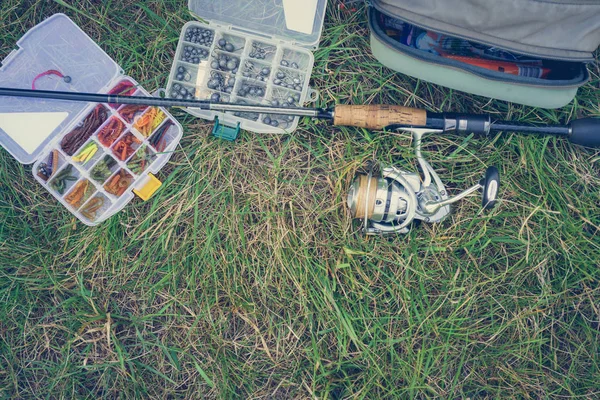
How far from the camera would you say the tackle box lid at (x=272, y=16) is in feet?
7.35

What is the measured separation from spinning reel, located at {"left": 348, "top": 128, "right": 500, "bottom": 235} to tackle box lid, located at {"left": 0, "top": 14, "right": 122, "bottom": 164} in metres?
1.42

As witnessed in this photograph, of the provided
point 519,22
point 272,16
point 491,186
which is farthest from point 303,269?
point 519,22

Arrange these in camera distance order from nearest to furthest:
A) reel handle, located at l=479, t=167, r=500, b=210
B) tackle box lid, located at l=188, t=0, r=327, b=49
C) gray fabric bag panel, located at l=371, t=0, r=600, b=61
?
gray fabric bag panel, located at l=371, t=0, r=600, b=61, reel handle, located at l=479, t=167, r=500, b=210, tackle box lid, located at l=188, t=0, r=327, b=49

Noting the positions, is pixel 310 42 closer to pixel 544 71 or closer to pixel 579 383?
pixel 544 71

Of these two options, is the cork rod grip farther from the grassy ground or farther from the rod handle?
the rod handle

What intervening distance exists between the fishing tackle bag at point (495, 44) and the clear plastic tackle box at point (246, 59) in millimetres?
412

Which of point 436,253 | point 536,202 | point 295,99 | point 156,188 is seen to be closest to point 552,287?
point 536,202

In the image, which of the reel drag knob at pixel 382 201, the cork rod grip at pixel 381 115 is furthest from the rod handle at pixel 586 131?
the reel drag knob at pixel 382 201

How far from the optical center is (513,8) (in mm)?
1816

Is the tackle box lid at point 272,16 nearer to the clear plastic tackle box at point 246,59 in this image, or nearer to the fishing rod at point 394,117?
the clear plastic tackle box at point 246,59

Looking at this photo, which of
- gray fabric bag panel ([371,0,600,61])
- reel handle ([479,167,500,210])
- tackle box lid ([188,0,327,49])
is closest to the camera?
gray fabric bag panel ([371,0,600,61])

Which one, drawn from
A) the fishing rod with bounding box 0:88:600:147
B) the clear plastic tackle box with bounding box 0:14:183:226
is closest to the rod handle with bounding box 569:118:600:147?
the fishing rod with bounding box 0:88:600:147

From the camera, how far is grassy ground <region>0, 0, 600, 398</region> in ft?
7.47

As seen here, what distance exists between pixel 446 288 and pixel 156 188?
1590 mm
